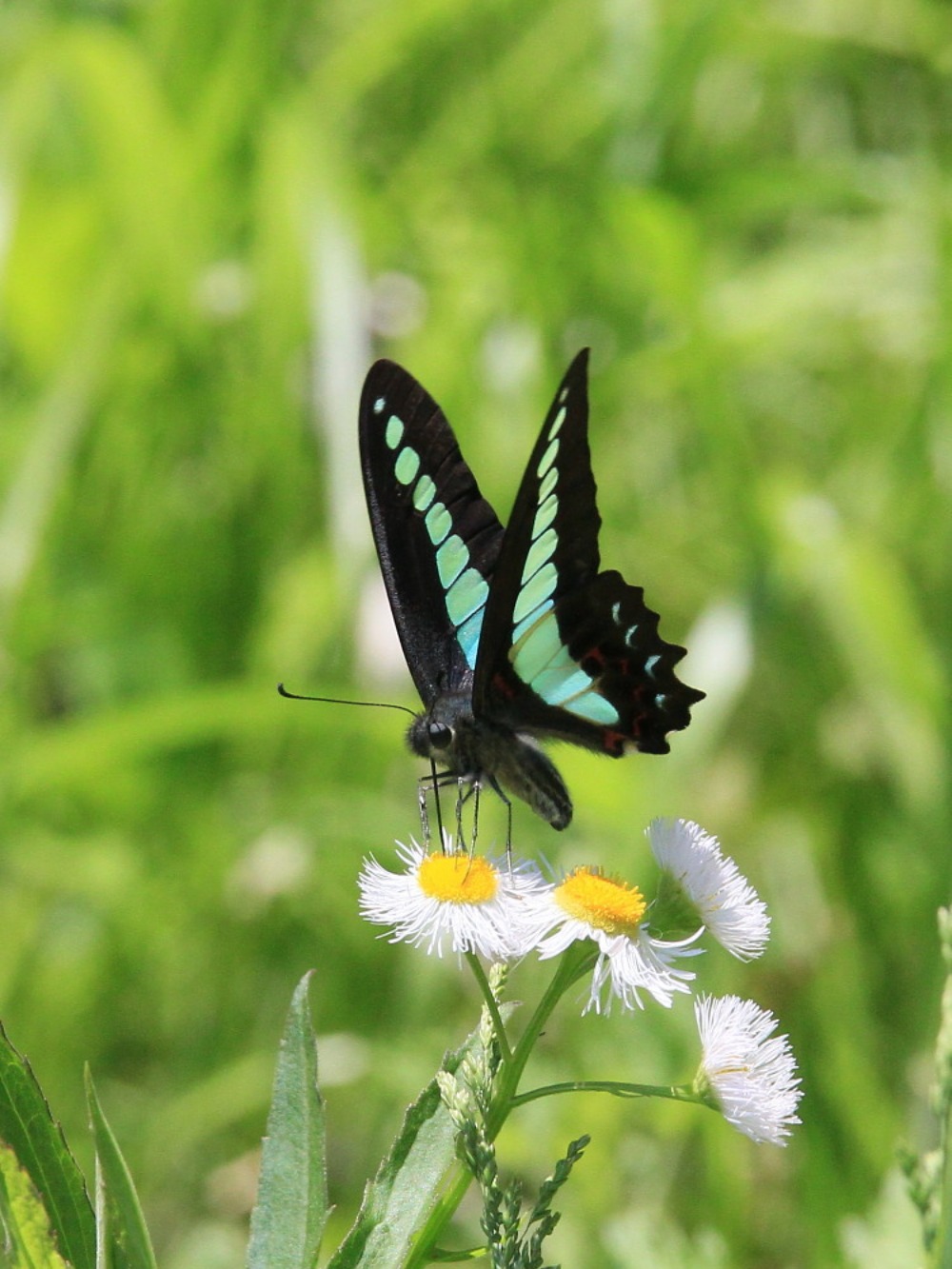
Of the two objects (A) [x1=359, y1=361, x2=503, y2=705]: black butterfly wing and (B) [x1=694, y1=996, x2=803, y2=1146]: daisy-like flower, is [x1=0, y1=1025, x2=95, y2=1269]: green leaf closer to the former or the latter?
(B) [x1=694, y1=996, x2=803, y2=1146]: daisy-like flower

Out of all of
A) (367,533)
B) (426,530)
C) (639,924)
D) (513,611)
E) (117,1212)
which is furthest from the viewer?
(367,533)

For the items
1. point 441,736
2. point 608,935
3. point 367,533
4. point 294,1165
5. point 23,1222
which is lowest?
point 23,1222

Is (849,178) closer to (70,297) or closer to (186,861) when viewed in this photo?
(70,297)

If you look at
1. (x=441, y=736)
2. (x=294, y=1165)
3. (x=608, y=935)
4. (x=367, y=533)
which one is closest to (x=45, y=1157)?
(x=294, y=1165)

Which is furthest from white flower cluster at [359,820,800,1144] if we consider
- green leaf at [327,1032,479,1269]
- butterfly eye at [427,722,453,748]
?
butterfly eye at [427,722,453,748]

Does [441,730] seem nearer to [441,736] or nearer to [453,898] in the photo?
[441,736]
